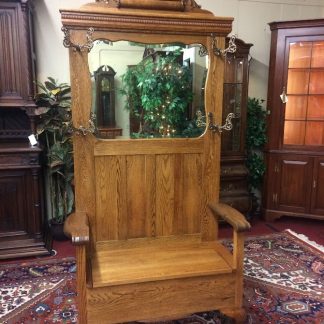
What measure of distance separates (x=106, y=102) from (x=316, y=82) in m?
2.56

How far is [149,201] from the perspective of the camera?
1964 millimetres

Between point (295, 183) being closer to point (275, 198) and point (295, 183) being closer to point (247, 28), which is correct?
point (275, 198)

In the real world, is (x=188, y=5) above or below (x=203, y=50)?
above

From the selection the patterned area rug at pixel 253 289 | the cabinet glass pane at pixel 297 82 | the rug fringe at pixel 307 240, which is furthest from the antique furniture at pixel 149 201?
the cabinet glass pane at pixel 297 82

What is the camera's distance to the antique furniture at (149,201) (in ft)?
5.32

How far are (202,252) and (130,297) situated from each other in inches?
20.2

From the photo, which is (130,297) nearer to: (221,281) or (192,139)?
(221,281)

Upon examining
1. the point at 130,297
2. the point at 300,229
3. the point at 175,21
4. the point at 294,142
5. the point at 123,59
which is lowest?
the point at 300,229

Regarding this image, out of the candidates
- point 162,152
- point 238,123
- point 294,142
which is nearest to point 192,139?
point 162,152

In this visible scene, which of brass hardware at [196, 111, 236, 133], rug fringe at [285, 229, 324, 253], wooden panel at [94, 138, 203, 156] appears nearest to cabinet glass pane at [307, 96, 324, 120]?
rug fringe at [285, 229, 324, 253]

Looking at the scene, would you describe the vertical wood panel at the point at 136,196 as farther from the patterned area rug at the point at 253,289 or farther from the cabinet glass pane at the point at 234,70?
the cabinet glass pane at the point at 234,70

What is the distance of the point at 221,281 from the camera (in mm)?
1703

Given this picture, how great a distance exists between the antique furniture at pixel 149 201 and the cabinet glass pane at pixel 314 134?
2016mm

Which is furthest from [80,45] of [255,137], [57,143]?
[255,137]
